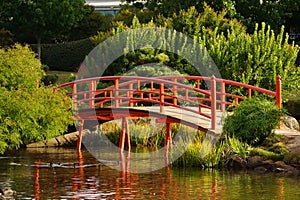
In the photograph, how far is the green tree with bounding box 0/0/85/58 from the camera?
4822 cm

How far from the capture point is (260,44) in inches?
1355

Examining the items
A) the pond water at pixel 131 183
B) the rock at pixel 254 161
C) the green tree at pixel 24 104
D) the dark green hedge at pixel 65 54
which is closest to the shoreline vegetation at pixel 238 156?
the rock at pixel 254 161

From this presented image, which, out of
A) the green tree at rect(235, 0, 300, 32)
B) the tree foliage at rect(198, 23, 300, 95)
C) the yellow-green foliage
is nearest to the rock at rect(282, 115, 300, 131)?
the tree foliage at rect(198, 23, 300, 95)

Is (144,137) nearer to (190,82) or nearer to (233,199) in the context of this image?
(190,82)

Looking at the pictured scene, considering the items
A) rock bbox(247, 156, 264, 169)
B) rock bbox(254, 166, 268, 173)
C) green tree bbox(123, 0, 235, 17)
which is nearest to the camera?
rock bbox(254, 166, 268, 173)

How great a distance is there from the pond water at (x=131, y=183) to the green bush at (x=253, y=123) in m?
1.52

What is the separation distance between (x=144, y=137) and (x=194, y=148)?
6466mm

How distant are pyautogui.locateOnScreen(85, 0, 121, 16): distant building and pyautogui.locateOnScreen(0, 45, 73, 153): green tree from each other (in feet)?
120

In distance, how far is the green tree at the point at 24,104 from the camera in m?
22.3

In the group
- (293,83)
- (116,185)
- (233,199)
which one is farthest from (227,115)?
(293,83)

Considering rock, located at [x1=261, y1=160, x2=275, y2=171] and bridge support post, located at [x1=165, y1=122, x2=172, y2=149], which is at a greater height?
bridge support post, located at [x1=165, y1=122, x2=172, y2=149]

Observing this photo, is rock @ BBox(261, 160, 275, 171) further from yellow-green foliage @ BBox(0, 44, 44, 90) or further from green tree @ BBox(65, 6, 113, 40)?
green tree @ BBox(65, 6, 113, 40)

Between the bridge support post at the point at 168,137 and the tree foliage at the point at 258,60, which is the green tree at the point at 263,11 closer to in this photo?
the tree foliage at the point at 258,60

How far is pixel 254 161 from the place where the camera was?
24062 millimetres
